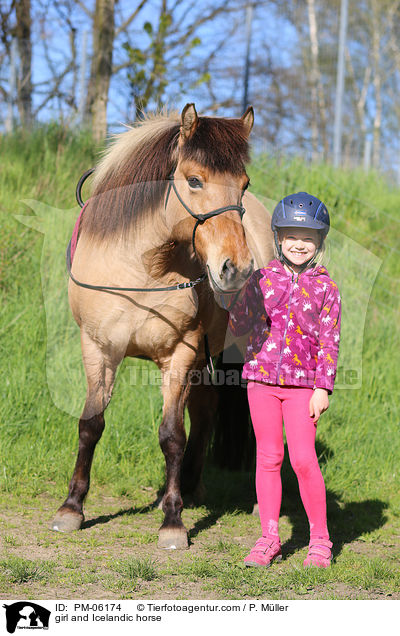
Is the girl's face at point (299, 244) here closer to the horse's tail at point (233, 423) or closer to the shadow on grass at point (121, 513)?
the horse's tail at point (233, 423)

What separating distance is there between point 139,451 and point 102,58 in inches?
194

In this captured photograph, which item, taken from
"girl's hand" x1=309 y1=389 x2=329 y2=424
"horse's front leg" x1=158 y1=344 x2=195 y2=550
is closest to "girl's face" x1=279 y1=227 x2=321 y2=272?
"girl's hand" x1=309 y1=389 x2=329 y2=424

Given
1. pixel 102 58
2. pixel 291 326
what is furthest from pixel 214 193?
pixel 102 58

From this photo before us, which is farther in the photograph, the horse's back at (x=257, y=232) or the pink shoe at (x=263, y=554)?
the horse's back at (x=257, y=232)

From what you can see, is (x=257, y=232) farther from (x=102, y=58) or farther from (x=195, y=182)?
(x=102, y=58)

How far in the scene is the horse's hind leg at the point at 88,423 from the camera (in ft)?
11.5

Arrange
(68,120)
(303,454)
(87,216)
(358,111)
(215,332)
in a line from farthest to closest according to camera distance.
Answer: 1. (358,111)
2. (68,120)
3. (215,332)
4. (87,216)
5. (303,454)

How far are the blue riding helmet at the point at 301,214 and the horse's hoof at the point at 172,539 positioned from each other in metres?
1.64

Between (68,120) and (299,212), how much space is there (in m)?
5.96

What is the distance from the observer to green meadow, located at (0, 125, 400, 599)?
291 cm

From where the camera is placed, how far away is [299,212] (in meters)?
3.12
